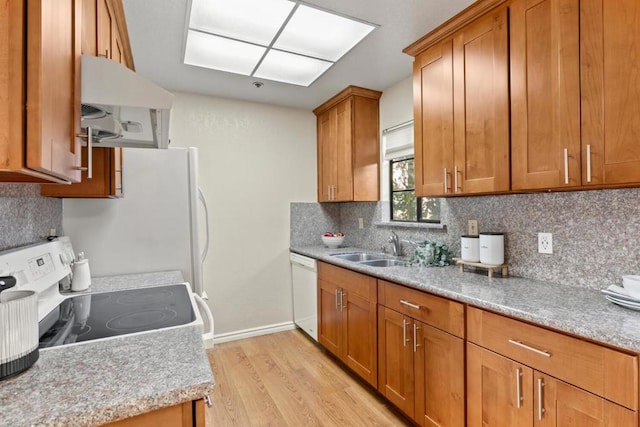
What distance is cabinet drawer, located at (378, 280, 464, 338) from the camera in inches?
62.4

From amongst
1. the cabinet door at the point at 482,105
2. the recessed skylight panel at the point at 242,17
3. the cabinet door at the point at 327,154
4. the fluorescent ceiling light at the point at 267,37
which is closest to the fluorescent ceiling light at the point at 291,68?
the fluorescent ceiling light at the point at 267,37

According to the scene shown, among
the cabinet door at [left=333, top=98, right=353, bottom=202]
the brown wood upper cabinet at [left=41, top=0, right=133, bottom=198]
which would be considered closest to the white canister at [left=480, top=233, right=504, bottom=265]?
the cabinet door at [left=333, top=98, right=353, bottom=202]

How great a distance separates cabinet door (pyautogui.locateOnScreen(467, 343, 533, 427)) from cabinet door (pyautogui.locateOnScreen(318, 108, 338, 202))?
2.23 metres

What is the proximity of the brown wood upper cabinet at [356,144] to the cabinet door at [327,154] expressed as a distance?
0.02 m

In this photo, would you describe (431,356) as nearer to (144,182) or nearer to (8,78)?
(8,78)

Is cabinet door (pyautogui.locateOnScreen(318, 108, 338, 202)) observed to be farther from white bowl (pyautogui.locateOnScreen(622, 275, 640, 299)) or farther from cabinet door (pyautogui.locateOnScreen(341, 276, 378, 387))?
white bowl (pyautogui.locateOnScreen(622, 275, 640, 299))

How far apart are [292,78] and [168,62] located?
0.96 meters

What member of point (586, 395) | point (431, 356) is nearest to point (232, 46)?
point (431, 356)

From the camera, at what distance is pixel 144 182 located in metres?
2.26

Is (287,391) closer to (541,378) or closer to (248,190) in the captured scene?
(541,378)

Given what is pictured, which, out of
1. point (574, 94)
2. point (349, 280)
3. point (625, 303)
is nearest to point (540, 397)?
point (625, 303)

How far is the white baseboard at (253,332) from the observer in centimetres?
323

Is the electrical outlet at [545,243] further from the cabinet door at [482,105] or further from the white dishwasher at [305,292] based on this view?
the white dishwasher at [305,292]

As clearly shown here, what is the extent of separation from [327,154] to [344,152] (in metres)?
0.36
